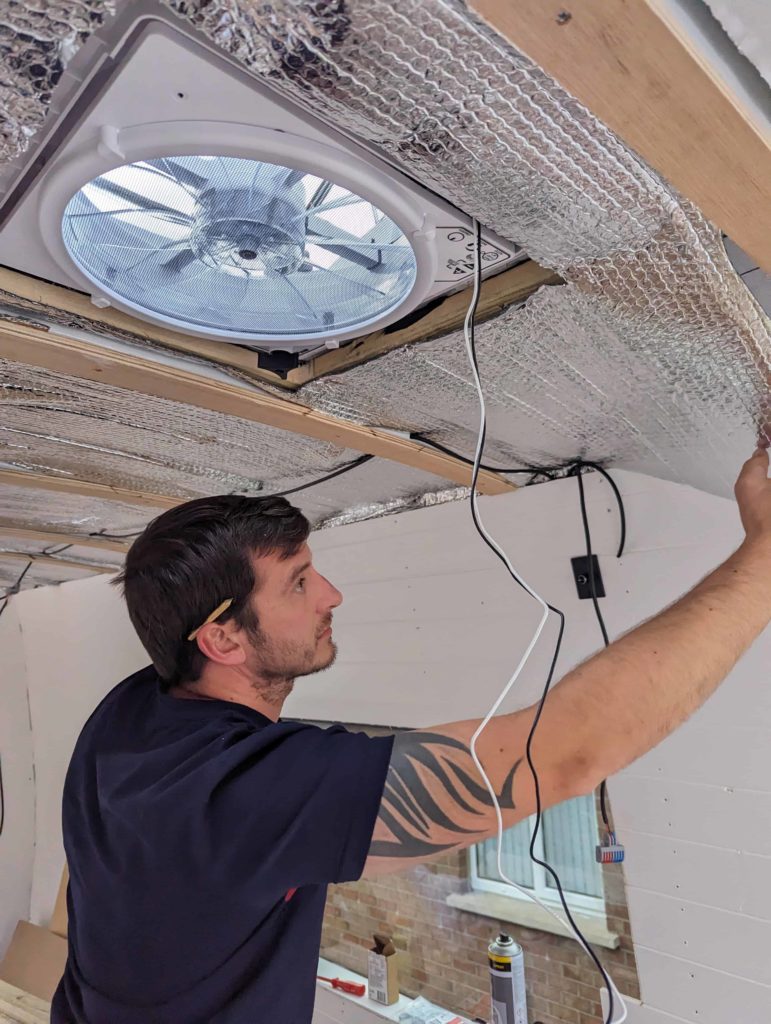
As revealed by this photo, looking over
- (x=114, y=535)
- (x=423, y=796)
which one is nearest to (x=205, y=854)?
(x=423, y=796)

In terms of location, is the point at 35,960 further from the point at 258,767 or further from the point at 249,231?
the point at 249,231

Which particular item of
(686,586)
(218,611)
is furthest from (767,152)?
(686,586)

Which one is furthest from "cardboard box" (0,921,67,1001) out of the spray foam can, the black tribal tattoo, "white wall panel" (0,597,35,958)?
the black tribal tattoo

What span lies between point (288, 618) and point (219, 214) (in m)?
0.62

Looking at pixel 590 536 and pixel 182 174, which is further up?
pixel 182 174

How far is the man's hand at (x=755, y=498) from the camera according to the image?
987 millimetres

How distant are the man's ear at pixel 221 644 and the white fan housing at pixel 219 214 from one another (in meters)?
0.46

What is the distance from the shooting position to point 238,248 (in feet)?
2.69

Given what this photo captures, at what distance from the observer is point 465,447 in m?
1.58

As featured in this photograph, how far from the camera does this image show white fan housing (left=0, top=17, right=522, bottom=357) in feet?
1.88

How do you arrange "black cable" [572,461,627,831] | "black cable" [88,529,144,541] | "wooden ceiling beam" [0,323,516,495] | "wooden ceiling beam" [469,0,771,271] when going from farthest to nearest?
1. "black cable" [88,529,144,541]
2. "black cable" [572,461,627,831]
3. "wooden ceiling beam" [0,323,516,495]
4. "wooden ceiling beam" [469,0,771,271]

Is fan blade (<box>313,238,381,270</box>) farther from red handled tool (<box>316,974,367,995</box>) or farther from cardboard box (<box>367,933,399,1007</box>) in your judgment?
red handled tool (<box>316,974,367,995</box>)

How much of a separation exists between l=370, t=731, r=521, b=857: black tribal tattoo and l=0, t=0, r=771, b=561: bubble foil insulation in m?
0.60

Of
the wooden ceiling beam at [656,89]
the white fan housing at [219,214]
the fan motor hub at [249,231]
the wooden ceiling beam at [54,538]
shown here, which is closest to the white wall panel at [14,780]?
the wooden ceiling beam at [54,538]
